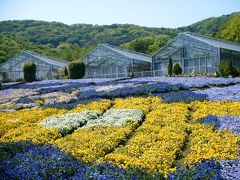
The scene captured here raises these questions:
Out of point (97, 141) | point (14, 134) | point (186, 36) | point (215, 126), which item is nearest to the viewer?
point (97, 141)

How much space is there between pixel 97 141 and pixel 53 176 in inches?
148

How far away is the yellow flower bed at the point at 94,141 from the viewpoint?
530 inches

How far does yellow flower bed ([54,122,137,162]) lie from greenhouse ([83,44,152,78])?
44.8 m

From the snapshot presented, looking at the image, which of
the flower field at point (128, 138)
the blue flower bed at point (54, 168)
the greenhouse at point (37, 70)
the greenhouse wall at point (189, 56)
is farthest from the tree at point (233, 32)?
the blue flower bed at point (54, 168)

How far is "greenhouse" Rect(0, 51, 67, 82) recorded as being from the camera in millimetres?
68188

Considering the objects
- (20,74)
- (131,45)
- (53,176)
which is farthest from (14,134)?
(131,45)

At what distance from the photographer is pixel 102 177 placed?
35.0 ft

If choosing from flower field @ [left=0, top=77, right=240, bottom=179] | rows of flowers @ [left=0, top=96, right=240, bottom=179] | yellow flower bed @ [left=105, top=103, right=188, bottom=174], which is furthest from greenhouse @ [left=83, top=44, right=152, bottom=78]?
yellow flower bed @ [left=105, top=103, right=188, bottom=174]

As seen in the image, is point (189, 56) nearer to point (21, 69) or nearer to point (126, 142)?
point (21, 69)

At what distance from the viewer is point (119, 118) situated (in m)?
19.2

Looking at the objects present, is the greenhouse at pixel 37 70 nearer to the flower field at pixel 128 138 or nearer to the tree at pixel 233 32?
the flower field at pixel 128 138

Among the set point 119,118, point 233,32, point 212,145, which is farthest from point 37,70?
point 212,145

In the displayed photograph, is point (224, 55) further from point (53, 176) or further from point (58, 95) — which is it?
point (53, 176)

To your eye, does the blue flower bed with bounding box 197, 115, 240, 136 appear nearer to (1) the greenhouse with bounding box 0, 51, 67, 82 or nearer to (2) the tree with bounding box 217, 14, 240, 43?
(1) the greenhouse with bounding box 0, 51, 67, 82
